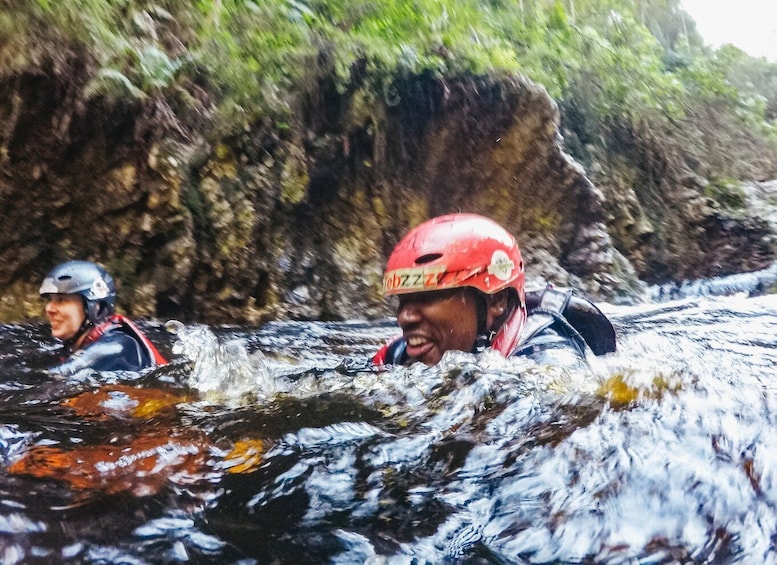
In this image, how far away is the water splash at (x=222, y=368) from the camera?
2.84 metres

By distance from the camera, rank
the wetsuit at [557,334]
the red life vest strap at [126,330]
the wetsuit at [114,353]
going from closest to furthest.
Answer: the wetsuit at [557,334]
the wetsuit at [114,353]
the red life vest strap at [126,330]

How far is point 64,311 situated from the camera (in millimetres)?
4133

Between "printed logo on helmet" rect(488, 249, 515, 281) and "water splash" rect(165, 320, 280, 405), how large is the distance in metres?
1.22

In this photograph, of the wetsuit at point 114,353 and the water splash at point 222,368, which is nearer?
the water splash at point 222,368

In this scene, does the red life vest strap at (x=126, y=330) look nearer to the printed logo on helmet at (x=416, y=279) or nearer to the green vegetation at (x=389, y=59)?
the printed logo on helmet at (x=416, y=279)

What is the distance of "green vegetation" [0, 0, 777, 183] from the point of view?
530 cm

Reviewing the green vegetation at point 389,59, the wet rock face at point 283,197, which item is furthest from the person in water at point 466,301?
the green vegetation at point 389,59

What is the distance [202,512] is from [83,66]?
4.81 m

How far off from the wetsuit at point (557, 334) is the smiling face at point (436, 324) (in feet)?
0.89

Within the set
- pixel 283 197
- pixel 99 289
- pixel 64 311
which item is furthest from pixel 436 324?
pixel 283 197

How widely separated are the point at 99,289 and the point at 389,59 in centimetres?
467

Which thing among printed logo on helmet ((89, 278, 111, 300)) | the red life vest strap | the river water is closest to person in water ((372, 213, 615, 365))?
the river water

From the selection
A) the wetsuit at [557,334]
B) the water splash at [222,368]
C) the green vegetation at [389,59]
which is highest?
the green vegetation at [389,59]

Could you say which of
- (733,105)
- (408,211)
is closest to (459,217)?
(408,211)
